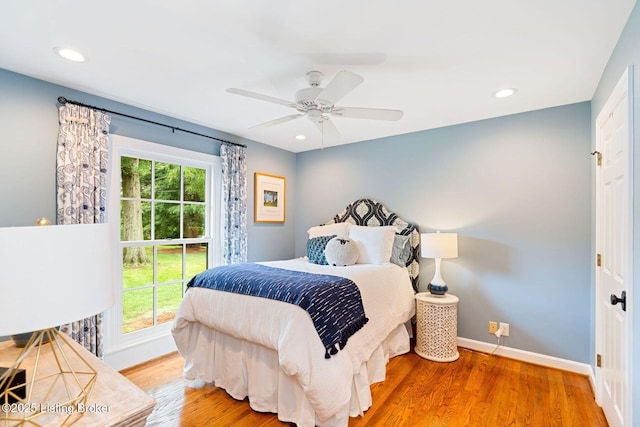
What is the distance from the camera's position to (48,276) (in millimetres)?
771

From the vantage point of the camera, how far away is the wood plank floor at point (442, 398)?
206 centimetres

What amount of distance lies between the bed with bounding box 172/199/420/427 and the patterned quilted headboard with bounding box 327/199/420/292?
1.44 ft

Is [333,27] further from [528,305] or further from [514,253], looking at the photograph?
[528,305]

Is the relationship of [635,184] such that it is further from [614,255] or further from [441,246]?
[441,246]

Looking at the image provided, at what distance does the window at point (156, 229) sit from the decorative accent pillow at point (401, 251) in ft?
6.69

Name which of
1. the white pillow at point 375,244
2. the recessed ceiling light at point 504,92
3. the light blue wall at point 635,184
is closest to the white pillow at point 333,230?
the white pillow at point 375,244

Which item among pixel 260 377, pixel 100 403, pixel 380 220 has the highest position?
pixel 380 220

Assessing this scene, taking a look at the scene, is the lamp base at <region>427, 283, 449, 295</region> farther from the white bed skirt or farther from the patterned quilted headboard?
the white bed skirt

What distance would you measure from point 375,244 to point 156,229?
7.55 ft

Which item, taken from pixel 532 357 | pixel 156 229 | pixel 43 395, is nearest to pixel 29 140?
pixel 156 229

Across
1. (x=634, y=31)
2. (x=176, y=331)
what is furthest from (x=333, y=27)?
(x=176, y=331)

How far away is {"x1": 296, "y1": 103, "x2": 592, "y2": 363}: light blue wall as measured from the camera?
2734mm

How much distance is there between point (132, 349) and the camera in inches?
113

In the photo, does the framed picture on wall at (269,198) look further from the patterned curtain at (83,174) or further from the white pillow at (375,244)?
the patterned curtain at (83,174)
